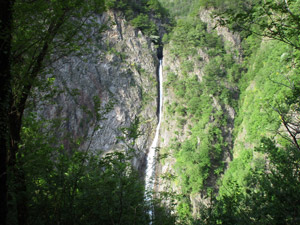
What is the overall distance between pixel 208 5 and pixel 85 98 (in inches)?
997

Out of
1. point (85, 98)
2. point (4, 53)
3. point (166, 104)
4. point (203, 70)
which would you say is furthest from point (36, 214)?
point (203, 70)

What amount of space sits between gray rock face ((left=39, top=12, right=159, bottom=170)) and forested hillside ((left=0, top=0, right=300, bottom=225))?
15 cm

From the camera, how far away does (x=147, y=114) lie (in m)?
26.0

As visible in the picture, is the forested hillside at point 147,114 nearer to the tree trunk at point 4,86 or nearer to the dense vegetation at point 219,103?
the tree trunk at point 4,86

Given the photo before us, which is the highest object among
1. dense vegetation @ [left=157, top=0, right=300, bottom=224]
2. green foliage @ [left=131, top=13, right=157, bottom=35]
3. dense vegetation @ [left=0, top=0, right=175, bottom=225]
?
green foliage @ [left=131, top=13, right=157, bottom=35]

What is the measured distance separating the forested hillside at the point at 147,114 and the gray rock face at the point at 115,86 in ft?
0.49

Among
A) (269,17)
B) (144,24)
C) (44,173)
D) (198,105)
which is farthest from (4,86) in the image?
(144,24)

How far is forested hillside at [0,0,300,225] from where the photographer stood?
3152 mm

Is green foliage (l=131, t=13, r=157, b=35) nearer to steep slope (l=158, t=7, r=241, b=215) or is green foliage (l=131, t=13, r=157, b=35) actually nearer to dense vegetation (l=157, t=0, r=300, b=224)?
dense vegetation (l=157, t=0, r=300, b=224)

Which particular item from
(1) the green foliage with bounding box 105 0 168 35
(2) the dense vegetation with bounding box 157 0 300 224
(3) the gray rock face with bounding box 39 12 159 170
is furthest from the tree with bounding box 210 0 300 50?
(1) the green foliage with bounding box 105 0 168 35

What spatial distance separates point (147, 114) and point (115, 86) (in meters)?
5.45

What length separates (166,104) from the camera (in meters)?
26.1

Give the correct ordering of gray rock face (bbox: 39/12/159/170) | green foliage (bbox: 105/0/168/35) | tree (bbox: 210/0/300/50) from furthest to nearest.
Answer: green foliage (bbox: 105/0/168/35) < gray rock face (bbox: 39/12/159/170) < tree (bbox: 210/0/300/50)

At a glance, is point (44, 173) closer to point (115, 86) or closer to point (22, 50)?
point (22, 50)
